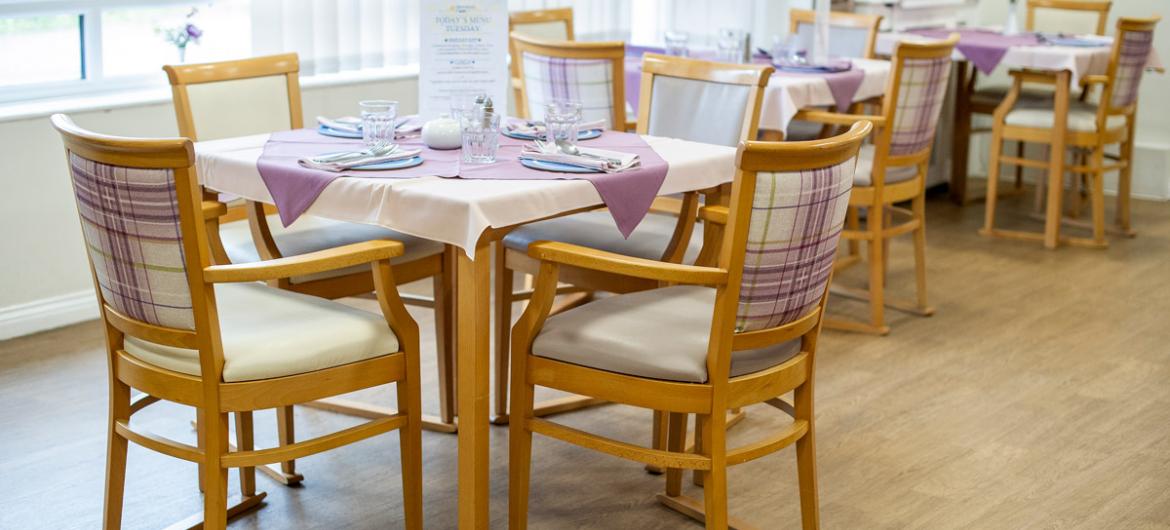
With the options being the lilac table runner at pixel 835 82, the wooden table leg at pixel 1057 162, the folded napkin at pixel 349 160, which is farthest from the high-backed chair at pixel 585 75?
the wooden table leg at pixel 1057 162

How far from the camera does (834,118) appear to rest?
404 centimetres

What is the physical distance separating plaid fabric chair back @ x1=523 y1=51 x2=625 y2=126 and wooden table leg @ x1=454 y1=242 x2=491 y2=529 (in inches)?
65.6

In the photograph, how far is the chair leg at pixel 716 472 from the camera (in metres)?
2.25

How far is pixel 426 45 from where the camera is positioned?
2.95m

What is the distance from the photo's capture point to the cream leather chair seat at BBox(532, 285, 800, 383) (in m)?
2.27

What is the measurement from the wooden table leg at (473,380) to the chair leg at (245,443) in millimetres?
535

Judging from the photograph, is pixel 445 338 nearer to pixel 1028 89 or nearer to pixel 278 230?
pixel 278 230

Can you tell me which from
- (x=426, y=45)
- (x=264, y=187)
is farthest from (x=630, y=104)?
(x=264, y=187)

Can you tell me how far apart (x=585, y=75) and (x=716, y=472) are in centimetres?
199

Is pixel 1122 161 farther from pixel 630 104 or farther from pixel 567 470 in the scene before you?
pixel 567 470

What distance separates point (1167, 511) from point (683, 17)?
3.84 m

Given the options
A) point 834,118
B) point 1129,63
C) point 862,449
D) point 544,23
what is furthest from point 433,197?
point 1129,63

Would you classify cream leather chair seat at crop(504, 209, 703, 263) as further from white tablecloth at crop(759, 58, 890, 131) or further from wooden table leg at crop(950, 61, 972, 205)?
wooden table leg at crop(950, 61, 972, 205)

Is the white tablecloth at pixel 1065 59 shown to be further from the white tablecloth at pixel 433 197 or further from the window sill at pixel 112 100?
the white tablecloth at pixel 433 197
